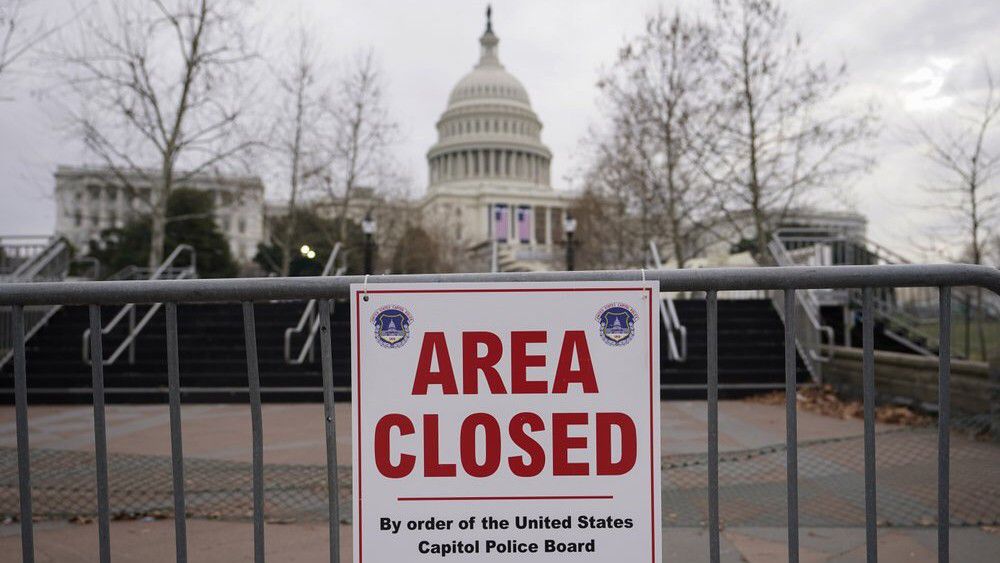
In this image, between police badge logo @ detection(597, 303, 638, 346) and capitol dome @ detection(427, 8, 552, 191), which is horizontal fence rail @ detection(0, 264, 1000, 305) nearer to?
police badge logo @ detection(597, 303, 638, 346)

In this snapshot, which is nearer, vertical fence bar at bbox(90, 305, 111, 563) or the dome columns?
vertical fence bar at bbox(90, 305, 111, 563)

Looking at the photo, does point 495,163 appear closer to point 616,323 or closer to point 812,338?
point 812,338

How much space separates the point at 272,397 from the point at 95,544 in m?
6.70

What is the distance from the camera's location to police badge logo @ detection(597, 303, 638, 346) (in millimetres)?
2045

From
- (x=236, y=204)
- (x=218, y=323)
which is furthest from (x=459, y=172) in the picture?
(x=218, y=323)

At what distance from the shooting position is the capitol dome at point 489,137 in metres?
92.5

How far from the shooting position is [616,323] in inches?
80.7

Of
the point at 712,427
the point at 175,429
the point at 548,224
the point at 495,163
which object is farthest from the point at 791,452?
the point at 495,163

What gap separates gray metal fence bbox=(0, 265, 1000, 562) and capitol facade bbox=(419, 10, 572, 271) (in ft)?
252

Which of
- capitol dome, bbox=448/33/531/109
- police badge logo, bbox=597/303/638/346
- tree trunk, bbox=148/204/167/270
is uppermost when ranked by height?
capitol dome, bbox=448/33/531/109

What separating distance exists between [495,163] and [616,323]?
9215cm

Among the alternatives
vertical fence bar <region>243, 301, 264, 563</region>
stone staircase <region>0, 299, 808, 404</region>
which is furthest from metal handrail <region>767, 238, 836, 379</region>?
vertical fence bar <region>243, 301, 264, 563</region>

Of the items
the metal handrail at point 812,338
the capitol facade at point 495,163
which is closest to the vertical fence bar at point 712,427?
the metal handrail at point 812,338

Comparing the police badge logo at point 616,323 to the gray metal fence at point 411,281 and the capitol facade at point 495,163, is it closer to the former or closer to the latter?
the gray metal fence at point 411,281
